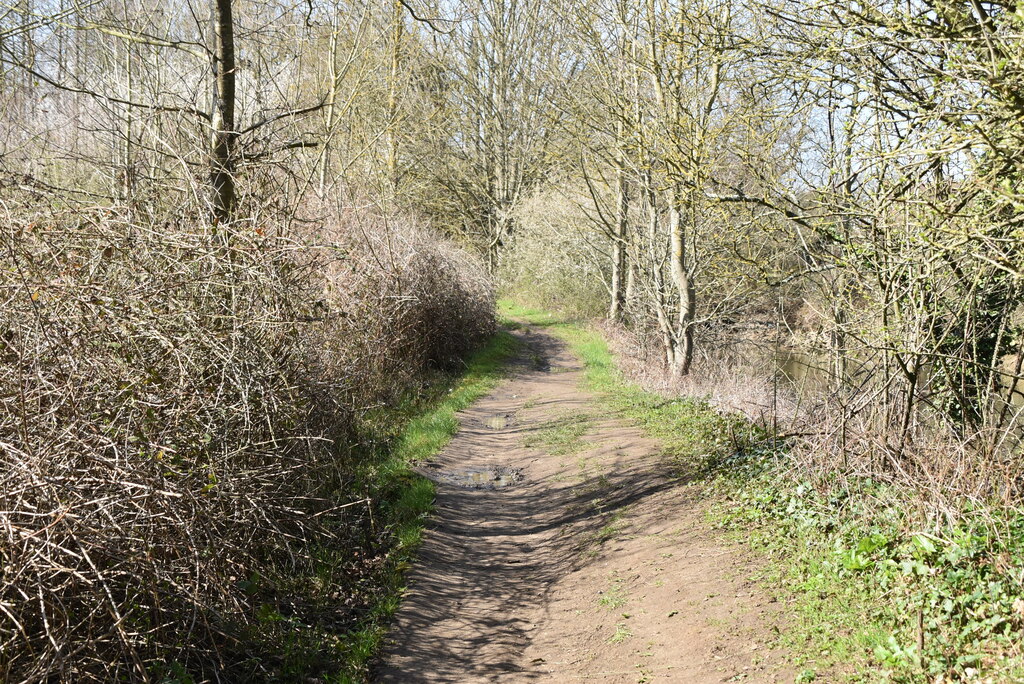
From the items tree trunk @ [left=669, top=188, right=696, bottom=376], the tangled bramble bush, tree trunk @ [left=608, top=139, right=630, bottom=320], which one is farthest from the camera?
tree trunk @ [left=608, top=139, right=630, bottom=320]

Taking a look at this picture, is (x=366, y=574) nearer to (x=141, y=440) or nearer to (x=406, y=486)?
(x=406, y=486)

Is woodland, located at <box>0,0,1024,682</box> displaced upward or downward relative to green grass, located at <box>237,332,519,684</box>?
upward

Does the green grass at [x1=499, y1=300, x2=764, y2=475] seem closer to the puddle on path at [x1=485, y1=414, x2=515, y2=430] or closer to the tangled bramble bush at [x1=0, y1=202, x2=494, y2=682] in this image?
the puddle on path at [x1=485, y1=414, x2=515, y2=430]

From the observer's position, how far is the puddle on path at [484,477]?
406 inches

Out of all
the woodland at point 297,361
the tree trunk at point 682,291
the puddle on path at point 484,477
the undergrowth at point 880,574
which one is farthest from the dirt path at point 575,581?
the tree trunk at point 682,291

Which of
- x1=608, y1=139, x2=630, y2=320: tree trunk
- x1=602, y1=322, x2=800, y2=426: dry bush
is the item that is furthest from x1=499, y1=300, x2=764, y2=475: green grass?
x1=608, y1=139, x2=630, y2=320: tree trunk

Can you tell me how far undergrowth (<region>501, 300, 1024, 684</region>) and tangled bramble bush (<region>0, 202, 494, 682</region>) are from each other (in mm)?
3745

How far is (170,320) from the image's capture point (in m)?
5.50

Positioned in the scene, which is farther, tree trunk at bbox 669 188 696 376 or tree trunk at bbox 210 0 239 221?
tree trunk at bbox 669 188 696 376

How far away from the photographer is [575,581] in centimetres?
746

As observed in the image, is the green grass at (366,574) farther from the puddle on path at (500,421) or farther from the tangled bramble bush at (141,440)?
the puddle on path at (500,421)

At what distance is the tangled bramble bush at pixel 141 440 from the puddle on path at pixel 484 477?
103 inches

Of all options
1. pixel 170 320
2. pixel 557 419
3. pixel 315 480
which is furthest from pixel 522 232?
pixel 170 320

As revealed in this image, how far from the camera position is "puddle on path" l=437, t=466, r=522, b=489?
10.3 meters
